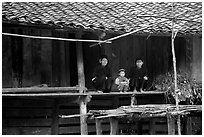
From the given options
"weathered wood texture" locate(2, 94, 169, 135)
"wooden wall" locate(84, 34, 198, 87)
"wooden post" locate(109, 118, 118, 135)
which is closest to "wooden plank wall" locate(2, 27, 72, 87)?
"weathered wood texture" locate(2, 94, 169, 135)

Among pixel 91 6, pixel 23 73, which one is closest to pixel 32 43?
pixel 23 73

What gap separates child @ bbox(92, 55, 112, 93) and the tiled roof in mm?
1009

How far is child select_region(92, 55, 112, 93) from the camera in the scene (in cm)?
1156

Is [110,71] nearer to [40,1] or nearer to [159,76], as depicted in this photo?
[159,76]

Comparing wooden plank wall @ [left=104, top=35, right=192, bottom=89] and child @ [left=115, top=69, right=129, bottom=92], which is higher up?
wooden plank wall @ [left=104, top=35, right=192, bottom=89]

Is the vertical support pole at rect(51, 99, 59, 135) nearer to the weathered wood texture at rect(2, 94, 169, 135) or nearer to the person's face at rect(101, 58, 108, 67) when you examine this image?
the weathered wood texture at rect(2, 94, 169, 135)

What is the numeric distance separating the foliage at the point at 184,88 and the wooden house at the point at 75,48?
54cm

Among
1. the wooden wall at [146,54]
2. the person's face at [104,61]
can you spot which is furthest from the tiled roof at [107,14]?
the person's face at [104,61]

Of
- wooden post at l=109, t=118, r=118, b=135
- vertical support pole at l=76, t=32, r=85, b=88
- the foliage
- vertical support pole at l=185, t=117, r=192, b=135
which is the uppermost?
vertical support pole at l=76, t=32, r=85, b=88

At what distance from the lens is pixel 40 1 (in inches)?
466

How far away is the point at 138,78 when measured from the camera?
1191 centimetres

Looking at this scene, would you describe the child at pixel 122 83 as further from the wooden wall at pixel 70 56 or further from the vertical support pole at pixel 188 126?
the vertical support pole at pixel 188 126

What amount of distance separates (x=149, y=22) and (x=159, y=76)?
1495 mm

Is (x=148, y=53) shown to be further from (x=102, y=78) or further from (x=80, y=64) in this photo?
(x=80, y=64)
